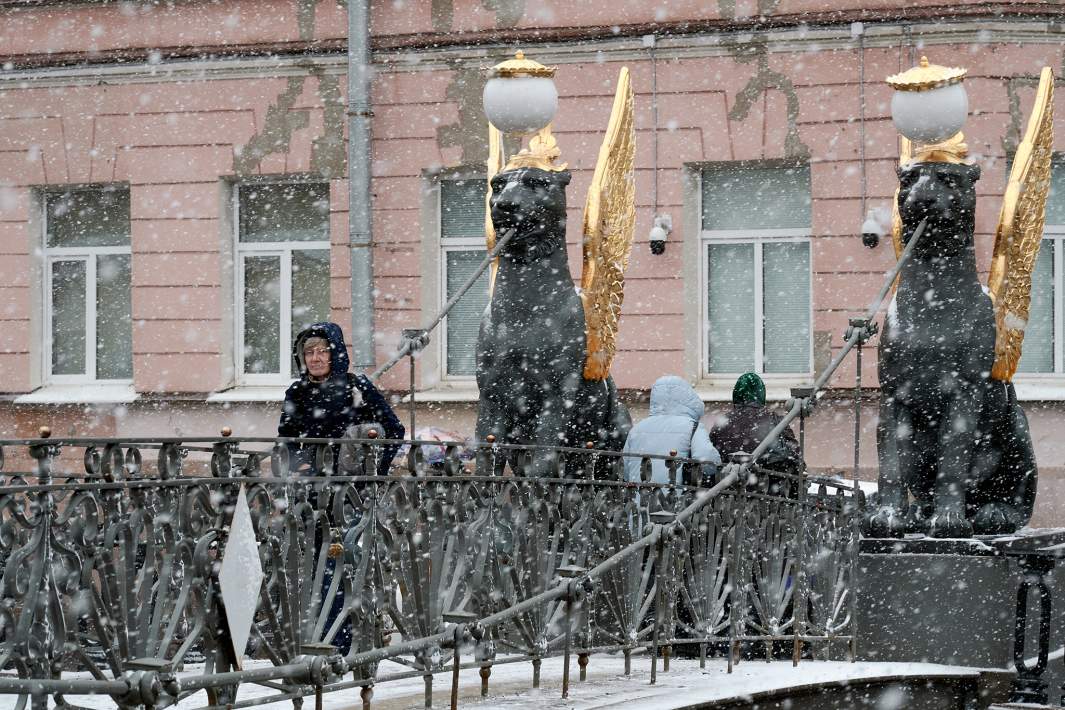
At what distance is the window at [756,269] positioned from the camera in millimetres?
14805

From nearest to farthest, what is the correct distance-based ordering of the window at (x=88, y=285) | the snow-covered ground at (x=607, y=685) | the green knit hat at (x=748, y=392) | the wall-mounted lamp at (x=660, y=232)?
the snow-covered ground at (x=607, y=685) < the green knit hat at (x=748, y=392) < the wall-mounted lamp at (x=660, y=232) < the window at (x=88, y=285)

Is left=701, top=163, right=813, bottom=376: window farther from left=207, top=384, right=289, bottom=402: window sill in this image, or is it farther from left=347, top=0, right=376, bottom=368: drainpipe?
left=207, top=384, right=289, bottom=402: window sill

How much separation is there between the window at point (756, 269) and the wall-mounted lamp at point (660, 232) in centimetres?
43

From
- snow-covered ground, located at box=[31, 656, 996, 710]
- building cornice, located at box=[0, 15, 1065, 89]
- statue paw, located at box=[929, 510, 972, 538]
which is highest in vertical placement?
building cornice, located at box=[0, 15, 1065, 89]

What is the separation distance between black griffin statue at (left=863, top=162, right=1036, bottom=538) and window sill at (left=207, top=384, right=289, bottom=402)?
7541 mm

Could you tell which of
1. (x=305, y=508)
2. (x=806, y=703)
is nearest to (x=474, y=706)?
(x=305, y=508)

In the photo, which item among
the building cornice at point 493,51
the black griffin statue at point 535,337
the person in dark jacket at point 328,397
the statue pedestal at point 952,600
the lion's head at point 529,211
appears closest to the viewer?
the person in dark jacket at point 328,397

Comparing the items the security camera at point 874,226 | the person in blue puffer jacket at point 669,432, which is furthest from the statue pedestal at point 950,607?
the security camera at point 874,226

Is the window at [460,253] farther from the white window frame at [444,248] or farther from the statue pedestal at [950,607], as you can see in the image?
the statue pedestal at [950,607]

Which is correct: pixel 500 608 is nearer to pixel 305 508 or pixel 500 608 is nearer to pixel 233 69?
pixel 305 508

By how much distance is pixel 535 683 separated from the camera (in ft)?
21.3

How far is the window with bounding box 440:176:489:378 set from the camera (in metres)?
15.5

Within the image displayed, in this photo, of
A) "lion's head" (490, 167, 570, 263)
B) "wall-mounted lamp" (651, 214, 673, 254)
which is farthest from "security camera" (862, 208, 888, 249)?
"lion's head" (490, 167, 570, 263)

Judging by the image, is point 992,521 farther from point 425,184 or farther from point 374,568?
point 425,184
